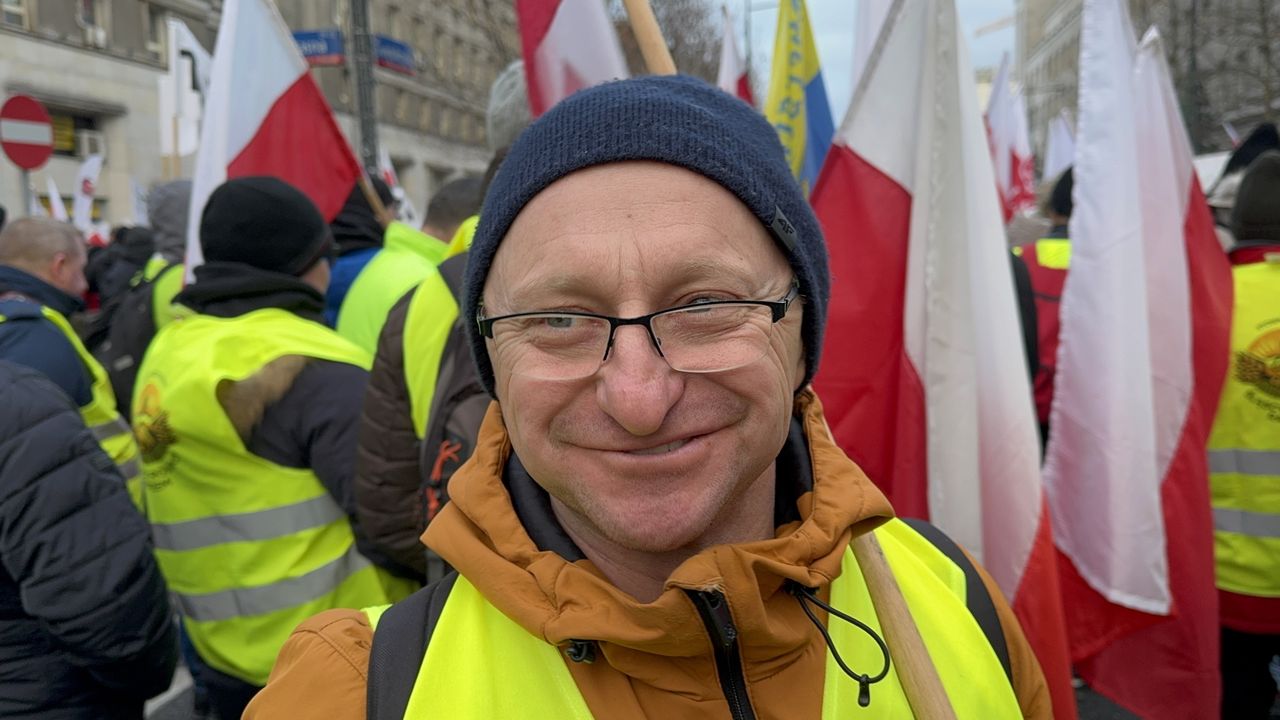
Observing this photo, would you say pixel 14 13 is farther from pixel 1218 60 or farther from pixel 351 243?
pixel 1218 60

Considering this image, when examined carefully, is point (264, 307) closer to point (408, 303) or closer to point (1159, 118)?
point (408, 303)

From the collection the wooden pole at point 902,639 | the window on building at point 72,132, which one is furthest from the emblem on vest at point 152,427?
the window on building at point 72,132

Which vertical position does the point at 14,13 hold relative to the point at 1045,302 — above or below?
above

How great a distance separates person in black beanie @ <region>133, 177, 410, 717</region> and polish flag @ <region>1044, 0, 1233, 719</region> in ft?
6.83

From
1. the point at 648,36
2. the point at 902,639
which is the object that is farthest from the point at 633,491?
the point at 648,36

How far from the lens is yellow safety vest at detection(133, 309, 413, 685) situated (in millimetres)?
2791

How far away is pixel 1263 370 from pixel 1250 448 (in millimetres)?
276

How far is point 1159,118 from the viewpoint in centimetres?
338

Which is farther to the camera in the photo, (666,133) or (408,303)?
(408,303)

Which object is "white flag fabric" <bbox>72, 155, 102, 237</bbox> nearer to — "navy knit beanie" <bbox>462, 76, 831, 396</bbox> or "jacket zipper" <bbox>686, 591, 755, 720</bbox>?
"navy knit beanie" <bbox>462, 76, 831, 396</bbox>

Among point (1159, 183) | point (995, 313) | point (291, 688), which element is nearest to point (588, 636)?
point (291, 688)

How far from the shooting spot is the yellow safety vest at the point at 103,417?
3.63m

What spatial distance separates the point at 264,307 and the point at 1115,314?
257cm

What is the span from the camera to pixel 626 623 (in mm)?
1187
